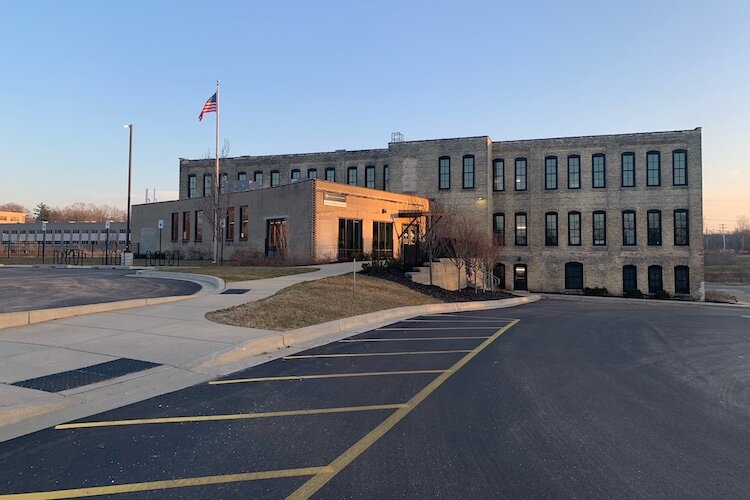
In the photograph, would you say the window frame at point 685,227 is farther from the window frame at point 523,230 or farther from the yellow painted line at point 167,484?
the yellow painted line at point 167,484

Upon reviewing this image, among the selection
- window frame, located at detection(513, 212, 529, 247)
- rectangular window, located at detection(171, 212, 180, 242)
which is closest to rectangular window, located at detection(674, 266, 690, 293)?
window frame, located at detection(513, 212, 529, 247)

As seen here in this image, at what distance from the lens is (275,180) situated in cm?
4909

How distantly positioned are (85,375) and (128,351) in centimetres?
141

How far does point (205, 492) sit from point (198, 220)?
123 feet

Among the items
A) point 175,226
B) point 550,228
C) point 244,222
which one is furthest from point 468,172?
point 175,226

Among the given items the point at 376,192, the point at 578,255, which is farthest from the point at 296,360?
the point at 578,255

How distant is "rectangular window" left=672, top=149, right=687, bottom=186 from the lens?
38.4 metres

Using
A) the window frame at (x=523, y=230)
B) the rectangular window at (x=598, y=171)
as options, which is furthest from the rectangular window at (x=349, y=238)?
the rectangular window at (x=598, y=171)

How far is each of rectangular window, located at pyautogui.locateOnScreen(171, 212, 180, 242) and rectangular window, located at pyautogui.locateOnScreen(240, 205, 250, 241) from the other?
31.7ft

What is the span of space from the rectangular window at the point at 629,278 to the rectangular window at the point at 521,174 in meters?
10.5

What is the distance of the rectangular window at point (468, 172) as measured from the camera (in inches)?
1631

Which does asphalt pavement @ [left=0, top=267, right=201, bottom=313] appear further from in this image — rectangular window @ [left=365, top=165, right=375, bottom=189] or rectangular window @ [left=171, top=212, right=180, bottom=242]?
rectangular window @ [left=365, top=165, right=375, bottom=189]

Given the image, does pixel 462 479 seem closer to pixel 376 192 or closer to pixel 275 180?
pixel 376 192

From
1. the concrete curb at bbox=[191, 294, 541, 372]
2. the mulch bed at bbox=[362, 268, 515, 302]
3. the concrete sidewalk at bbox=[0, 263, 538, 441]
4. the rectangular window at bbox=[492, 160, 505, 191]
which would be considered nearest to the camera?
the concrete sidewalk at bbox=[0, 263, 538, 441]
